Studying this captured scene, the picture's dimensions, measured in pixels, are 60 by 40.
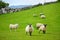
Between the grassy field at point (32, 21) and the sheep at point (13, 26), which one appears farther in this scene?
the sheep at point (13, 26)

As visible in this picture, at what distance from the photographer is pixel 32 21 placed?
3.09 meters

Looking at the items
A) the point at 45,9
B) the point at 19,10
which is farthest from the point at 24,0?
the point at 45,9

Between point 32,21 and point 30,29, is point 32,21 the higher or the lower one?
the higher one

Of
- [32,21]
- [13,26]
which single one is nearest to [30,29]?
[32,21]

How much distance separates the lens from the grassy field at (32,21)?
2.97 meters

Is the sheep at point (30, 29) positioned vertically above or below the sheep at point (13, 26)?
below

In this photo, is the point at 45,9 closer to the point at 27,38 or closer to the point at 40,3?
the point at 40,3

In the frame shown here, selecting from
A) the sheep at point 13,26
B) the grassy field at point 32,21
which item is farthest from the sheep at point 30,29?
the sheep at point 13,26

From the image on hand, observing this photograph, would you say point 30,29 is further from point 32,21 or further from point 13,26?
point 13,26

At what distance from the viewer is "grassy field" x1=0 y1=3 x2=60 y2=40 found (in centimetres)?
297

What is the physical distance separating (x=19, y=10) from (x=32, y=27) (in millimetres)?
397

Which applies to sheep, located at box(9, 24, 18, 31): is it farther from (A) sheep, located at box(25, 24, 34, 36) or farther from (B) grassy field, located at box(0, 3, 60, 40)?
(A) sheep, located at box(25, 24, 34, 36)

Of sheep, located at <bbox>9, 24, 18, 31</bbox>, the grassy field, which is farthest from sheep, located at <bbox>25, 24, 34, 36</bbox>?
sheep, located at <bbox>9, 24, 18, 31</bbox>

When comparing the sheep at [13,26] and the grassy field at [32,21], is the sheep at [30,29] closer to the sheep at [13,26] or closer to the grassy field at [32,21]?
the grassy field at [32,21]
